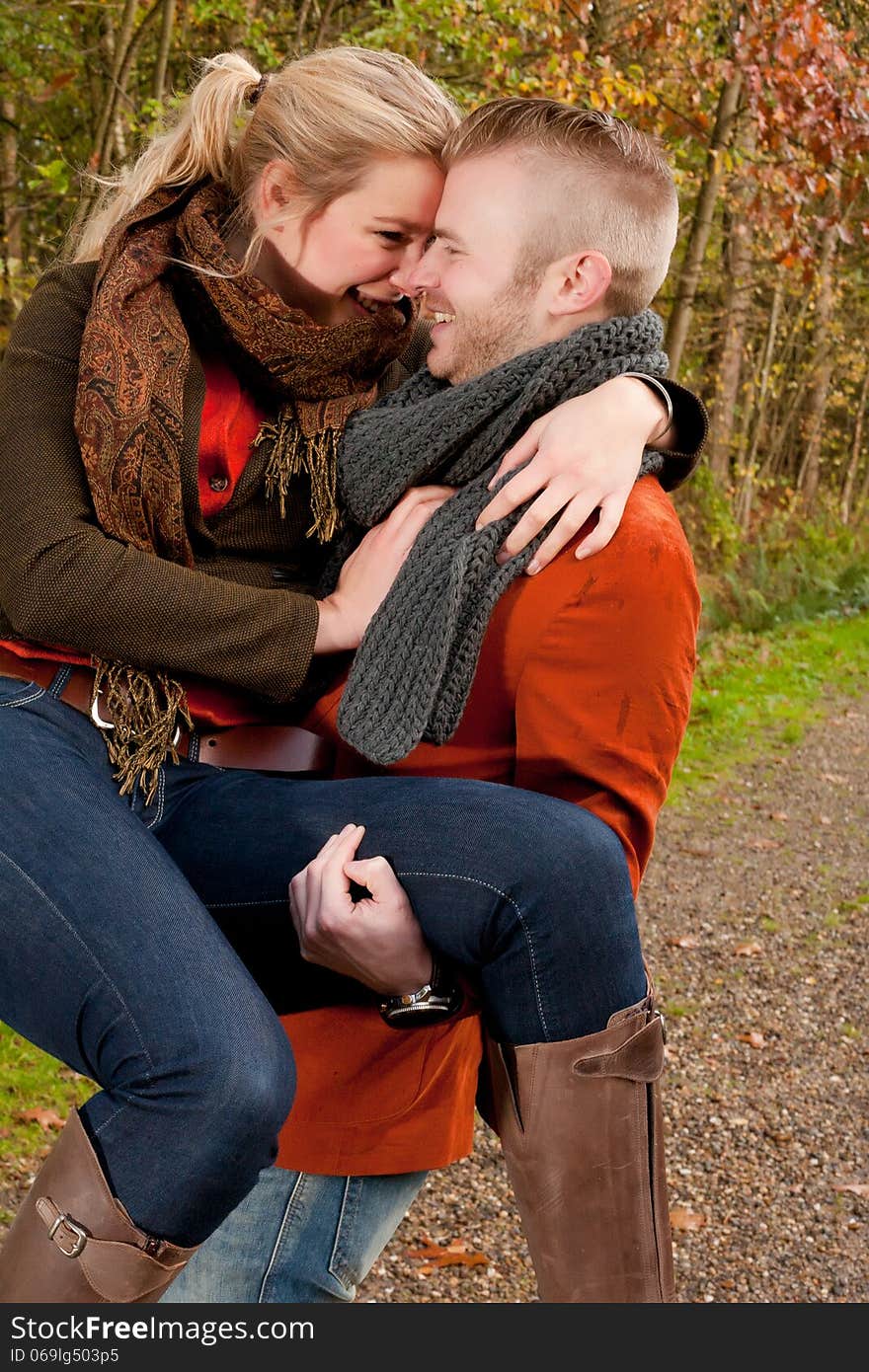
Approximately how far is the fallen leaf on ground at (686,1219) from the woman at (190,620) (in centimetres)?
245

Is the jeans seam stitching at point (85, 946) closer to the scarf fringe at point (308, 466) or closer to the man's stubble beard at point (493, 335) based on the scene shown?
the scarf fringe at point (308, 466)

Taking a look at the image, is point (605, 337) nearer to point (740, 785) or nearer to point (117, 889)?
point (117, 889)

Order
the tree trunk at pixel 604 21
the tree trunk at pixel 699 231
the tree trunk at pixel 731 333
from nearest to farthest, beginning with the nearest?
the tree trunk at pixel 604 21, the tree trunk at pixel 699 231, the tree trunk at pixel 731 333

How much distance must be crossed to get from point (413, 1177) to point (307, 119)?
6.13ft

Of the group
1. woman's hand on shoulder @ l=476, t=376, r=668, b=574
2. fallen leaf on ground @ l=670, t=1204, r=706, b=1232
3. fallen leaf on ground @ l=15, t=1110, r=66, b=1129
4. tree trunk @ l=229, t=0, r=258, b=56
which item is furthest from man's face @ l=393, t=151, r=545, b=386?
tree trunk @ l=229, t=0, r=258, b=56

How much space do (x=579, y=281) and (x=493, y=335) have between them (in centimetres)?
17

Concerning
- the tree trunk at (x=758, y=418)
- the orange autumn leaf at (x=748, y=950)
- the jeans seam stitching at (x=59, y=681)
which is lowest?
the tree trunk at (x=758, y=418)

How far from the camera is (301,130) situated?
2.45 m

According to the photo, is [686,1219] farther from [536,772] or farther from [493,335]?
[493,335]

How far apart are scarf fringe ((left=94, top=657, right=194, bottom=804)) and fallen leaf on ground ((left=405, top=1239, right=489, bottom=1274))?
231 centimetres

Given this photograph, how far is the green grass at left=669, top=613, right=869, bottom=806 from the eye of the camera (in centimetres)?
869

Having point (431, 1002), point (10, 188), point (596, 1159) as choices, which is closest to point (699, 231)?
point (10, 188)

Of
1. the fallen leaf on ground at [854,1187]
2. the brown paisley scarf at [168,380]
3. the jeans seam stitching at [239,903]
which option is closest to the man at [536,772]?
the jeans seam stitching at [239,903]

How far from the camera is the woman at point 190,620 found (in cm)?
174
